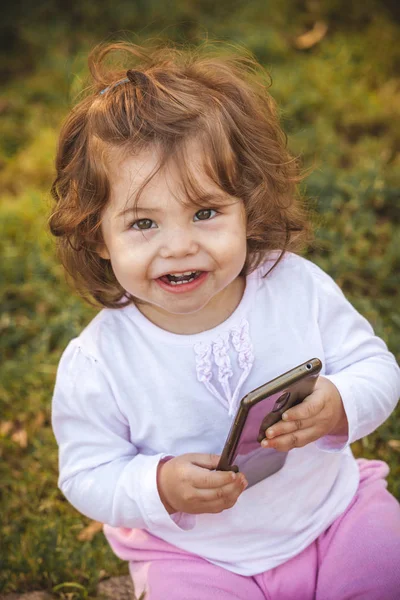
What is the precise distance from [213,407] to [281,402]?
26 centimetres

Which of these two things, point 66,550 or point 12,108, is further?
point 12,108

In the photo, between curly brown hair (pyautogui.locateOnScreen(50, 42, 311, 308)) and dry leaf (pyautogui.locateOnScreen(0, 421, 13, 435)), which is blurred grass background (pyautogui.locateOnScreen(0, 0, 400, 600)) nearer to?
dry leaf (pyautogui.locateOnScreen(0, 421, 13, 435))

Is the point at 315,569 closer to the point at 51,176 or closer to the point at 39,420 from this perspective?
the point at 39,420

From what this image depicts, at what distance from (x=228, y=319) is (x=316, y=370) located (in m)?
0.37

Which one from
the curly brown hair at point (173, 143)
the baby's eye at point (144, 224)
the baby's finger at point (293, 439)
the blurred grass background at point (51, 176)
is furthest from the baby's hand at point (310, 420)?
the blurred grass background at point (51, 176)

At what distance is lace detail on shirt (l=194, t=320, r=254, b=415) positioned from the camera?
169cm

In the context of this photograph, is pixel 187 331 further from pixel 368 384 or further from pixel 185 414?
pixel 368 384

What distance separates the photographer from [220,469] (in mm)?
1564

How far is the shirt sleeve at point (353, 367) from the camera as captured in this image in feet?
5.55

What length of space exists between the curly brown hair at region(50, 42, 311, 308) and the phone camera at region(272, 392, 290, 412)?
421 mm

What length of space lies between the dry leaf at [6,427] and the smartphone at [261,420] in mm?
1420

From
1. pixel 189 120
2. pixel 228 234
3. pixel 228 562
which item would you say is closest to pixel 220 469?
pixel 228 562

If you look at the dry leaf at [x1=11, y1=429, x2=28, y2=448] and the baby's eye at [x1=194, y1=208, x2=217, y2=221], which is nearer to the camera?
the baby's eye at [x1=194, y1=208, x2=217, y2=221]

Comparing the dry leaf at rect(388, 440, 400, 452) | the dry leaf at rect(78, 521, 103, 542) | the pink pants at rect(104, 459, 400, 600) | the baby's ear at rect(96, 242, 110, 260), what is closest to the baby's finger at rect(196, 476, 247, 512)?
the pink pants at rect(104, 459, 400, 600)
